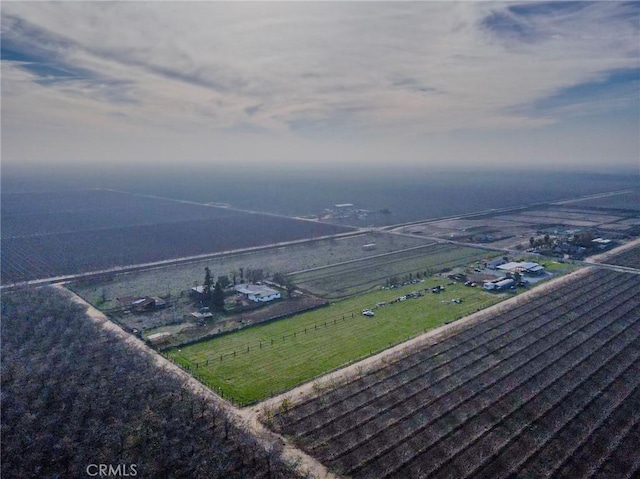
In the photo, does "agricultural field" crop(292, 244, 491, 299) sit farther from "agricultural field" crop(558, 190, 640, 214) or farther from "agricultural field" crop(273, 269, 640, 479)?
"agricultural field" crop(558, 190, 640, 214)

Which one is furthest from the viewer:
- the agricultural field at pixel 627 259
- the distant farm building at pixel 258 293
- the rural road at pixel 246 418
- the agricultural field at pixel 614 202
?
the agricultural field at pixel 614 202

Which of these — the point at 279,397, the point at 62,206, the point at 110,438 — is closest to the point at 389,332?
the point at 279,397

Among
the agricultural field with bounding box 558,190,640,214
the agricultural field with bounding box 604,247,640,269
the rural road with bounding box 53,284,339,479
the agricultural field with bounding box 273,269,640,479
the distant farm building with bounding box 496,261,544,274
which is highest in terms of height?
the agricultural field with bounding box 558,190,640,214

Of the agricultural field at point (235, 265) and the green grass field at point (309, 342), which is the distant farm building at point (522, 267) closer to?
the green grass field at point (309, 342)

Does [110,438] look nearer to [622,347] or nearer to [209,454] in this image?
[209,454]

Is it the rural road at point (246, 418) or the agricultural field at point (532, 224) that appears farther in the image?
the agricultural field at point (532, 224)

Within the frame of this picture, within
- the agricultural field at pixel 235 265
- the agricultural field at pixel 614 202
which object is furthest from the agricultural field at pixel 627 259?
the agricultural field at pixel 614 202

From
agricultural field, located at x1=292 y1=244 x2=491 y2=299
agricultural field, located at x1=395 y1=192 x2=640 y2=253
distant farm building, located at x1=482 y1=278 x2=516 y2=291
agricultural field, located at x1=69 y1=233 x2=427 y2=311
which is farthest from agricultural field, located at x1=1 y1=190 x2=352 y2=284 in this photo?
distant farm building, located at x1=482 y1=278 x2=516 y2=291
